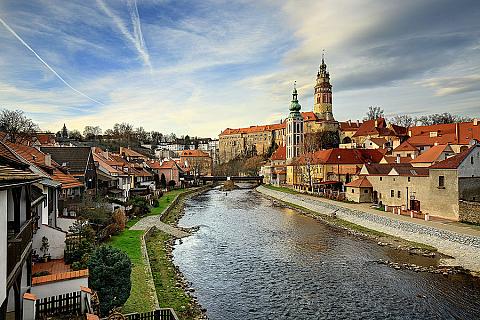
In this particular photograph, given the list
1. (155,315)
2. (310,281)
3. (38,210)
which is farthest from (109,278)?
(310,281)

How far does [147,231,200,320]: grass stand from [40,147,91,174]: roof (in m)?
7.43

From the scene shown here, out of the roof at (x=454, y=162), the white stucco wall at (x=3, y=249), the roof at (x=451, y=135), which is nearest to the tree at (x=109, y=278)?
the white stucco wall at (x=3, y=249)

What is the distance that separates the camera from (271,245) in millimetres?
23500

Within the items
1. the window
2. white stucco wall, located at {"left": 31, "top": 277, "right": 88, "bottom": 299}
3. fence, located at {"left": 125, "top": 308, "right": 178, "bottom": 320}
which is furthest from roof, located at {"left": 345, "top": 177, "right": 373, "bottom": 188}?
white stucco wall, located at {"left": 31, "top": 277, "right": 88, "bottom": 299}

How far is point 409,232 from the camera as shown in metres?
24.0

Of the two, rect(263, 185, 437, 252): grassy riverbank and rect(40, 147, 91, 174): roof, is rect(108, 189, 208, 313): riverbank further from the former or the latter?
rect(263, 185, 437, 252): grassy riverbank

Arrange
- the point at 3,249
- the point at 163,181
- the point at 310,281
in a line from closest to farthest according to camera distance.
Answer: the point at 3,249, the point at 310,281, the point at 163,181

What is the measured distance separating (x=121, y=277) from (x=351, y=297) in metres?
8.73

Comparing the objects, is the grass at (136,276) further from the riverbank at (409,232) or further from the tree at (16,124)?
the tree at (16,124)

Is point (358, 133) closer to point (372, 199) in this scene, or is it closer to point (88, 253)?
point (372, 199)

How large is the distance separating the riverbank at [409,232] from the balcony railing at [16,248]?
17588 millimetres

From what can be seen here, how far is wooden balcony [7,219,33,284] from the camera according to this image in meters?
6.70

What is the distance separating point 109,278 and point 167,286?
507 centimetres

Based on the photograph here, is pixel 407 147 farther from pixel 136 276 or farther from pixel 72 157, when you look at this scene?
pixel 136 276
